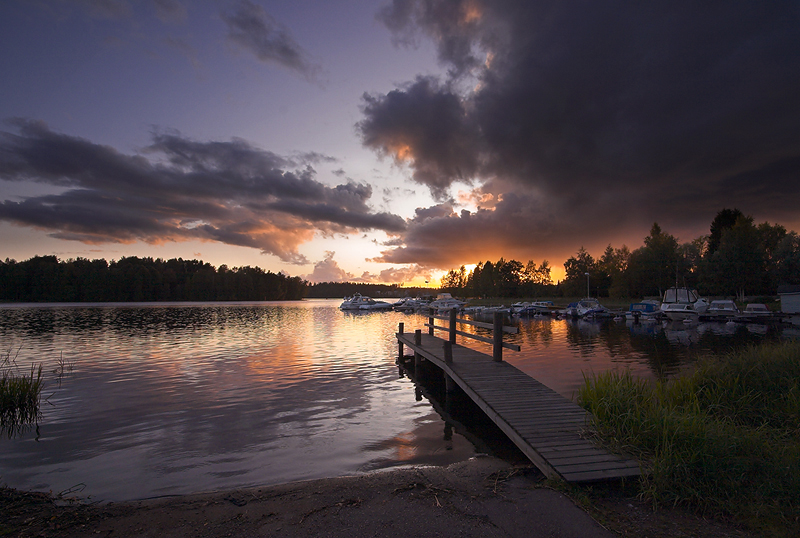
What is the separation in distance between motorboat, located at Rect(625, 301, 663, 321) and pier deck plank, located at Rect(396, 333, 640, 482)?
40.0 meters

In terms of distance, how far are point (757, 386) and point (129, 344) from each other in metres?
31.4

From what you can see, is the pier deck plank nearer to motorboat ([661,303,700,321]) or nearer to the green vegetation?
the green vegetation

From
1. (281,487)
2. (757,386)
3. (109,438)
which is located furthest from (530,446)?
(109,438)

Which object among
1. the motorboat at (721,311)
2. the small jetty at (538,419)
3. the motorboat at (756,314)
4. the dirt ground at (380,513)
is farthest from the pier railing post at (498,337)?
the motorboat at (721,311)

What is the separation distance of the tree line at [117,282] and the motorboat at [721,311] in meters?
151

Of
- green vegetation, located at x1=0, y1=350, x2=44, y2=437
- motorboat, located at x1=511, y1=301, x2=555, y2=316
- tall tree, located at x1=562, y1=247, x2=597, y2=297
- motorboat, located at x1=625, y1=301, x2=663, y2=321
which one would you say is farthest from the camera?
tall tree, located at x1=562, y1=247, x2=597, y2=297

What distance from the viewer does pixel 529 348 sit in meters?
25.0

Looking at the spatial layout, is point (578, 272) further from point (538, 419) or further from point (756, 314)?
point (538, 419)

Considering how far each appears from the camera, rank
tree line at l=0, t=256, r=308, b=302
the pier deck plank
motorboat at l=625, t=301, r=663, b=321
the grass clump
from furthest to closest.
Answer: tree line at l=0, t=256, r=308, b=302
motorboat at l=625, t=301, r=663, b=321
the pier deck plank
the grass clump

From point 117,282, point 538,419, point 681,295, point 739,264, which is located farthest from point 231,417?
point 117,282

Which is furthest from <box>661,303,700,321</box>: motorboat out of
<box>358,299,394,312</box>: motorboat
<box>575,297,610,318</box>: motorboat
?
<box>358,299,394,312</box>: motorboat

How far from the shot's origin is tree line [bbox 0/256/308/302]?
122250mm

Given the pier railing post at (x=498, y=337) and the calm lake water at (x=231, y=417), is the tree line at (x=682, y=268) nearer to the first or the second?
the calm lake water at (x=231, y=417)

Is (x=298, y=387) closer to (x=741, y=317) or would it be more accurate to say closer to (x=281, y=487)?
(x=281, y=487)
